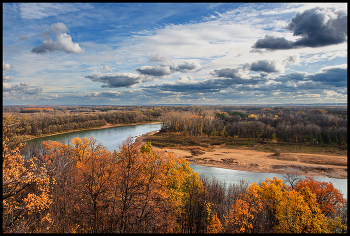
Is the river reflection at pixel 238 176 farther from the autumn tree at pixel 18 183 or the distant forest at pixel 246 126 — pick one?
the distant forest at pixel 246 126

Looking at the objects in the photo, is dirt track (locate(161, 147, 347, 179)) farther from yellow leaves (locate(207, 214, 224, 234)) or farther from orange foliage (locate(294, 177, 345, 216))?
yellow leaves (locate(207, 214, 224, 234))

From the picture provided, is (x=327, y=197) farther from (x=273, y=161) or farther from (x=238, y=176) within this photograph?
(x=273, y=161)

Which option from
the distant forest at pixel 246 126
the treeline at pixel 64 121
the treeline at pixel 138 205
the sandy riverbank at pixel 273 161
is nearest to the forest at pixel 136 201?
the treeline at pixel 138 205

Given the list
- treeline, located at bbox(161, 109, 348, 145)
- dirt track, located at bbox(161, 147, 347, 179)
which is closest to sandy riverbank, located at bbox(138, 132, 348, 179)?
dirt track, located at bbox(161, 147, 347, 179)

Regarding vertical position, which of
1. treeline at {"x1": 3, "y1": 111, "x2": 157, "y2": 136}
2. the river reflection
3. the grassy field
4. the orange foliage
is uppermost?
treeline at {"x1": 3, "y1": 111, "x2": 157, "y2": 136}

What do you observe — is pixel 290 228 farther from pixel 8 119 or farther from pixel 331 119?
pixel 331 119

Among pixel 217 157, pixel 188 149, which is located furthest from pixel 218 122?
pixel 217 157

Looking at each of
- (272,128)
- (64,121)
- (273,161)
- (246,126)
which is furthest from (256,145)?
(64,121)
